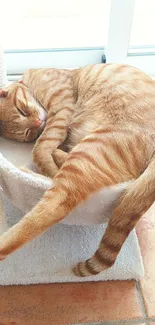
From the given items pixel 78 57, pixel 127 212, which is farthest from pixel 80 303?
pixel 78 57

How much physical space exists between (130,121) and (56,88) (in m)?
0.48

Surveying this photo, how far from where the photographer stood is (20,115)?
1.79m

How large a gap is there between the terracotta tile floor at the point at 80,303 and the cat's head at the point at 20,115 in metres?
0.59

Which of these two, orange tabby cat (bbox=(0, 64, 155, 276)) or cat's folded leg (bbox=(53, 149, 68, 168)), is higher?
orange tabby cat (bbox=(0, 64, 155, 276))

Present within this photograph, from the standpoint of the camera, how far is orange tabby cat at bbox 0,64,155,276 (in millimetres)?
1275

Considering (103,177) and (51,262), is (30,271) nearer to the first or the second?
(51,262)

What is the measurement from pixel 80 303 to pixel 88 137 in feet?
1.89

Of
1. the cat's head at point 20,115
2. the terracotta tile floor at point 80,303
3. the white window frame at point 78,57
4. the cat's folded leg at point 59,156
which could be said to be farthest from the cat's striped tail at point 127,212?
the white window frame at point 78,57

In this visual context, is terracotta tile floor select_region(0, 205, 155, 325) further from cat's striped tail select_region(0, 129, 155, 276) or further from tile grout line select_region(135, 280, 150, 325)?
cat's striped tail select_region(0, 129, 155, 276)

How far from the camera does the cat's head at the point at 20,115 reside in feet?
5.81

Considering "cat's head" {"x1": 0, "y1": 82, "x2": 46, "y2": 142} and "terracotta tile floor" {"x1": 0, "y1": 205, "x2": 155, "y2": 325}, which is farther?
"cat's head" {"x1": 0, "y1": 82, "x2": 46, "y2": 142}

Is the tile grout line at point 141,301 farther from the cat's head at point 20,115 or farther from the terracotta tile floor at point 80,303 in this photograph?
the cat's head at point 20,115

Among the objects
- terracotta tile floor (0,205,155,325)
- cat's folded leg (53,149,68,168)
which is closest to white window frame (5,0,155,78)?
cat's folded leg (53,149,68,168)

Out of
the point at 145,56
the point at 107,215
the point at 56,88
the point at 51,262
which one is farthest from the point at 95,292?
the point at 145,56
